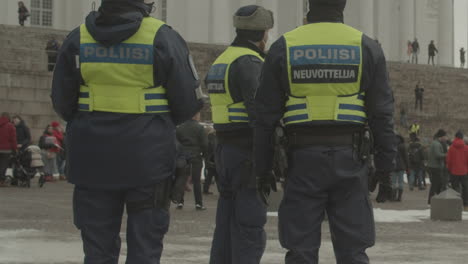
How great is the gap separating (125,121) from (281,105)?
0.90m

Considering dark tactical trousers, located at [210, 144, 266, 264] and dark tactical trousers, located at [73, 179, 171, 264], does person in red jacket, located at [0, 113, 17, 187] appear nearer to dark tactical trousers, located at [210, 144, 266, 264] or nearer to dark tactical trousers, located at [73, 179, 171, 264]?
dark tactical trousers, located at [210, 144, 266, 264]

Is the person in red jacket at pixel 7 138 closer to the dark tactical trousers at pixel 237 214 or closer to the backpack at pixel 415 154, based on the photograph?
the backpack at pixel 415 154

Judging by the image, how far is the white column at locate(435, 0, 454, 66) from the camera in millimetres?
79188

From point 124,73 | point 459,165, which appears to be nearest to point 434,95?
point 459,165

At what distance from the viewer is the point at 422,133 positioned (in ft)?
162

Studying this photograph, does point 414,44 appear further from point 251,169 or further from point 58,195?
point 251,169

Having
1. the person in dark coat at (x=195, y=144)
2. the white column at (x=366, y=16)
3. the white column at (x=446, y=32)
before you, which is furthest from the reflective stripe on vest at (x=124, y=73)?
the white column at (x=446, y=32)

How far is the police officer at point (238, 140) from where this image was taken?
7602mm

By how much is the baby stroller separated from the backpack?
9.78 meters

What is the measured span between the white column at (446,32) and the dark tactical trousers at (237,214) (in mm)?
72522

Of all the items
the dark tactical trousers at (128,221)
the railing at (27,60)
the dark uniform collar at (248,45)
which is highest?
the railing at (27,60)

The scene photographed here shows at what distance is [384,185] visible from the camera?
6.58m

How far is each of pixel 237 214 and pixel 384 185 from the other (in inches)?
53.1

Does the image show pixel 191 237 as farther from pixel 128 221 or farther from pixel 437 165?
pixel 437 165
